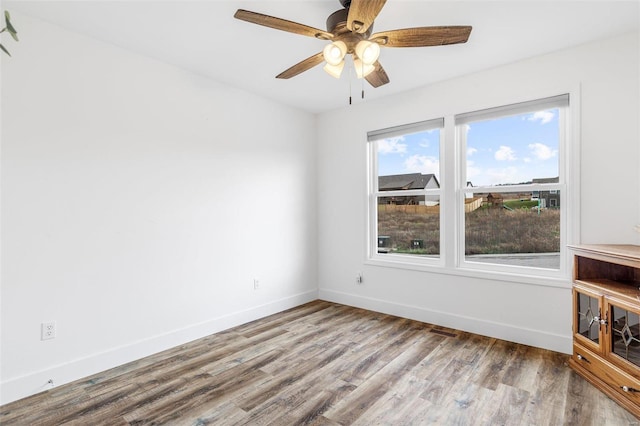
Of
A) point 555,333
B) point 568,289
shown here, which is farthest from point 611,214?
point 555,333

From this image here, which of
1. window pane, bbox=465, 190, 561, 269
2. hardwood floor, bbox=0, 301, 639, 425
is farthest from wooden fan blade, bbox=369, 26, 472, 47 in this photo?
hardwood floor, bbox=0, 301, 639, 425

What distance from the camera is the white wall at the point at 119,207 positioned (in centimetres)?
215

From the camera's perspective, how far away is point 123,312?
8.54ft

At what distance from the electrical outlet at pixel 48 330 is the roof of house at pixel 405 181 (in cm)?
334

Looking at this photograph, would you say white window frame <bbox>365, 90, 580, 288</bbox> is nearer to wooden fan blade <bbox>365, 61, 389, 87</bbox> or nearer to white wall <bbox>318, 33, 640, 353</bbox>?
white wall <bbox>318, 33, 640, 353</bbox>

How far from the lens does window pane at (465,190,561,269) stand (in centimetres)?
287

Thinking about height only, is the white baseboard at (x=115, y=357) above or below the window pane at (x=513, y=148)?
below

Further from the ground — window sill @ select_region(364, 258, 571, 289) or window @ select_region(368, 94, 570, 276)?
window @ select_region(368, 94, 570, 276)

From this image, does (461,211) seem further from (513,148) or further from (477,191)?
(513,148)

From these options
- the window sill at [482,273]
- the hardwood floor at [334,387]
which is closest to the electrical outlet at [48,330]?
the hardwood floor at [334,387]

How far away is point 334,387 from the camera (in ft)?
7.34

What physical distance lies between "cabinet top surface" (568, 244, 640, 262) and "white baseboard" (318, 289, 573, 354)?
829 mm

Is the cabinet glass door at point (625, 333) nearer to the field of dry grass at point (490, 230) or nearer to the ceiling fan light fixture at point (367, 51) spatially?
the field of dry grass at point (490, 230)

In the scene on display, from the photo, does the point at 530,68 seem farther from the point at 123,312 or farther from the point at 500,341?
the point at 123,312
